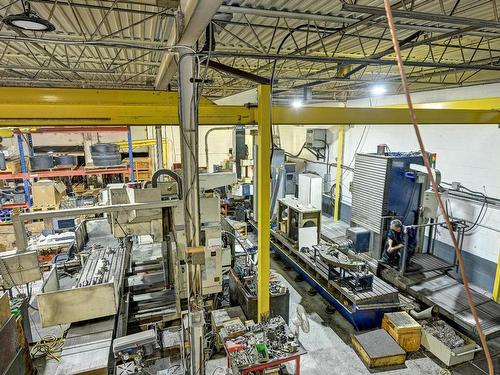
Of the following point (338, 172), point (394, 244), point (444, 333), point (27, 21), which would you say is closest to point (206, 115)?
point (27, 21)

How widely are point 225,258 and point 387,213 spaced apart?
12.4ft

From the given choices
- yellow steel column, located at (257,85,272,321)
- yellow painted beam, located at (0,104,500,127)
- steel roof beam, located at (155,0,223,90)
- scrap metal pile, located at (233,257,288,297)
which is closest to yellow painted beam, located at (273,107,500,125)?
yellow painted beam, located at (0,104,500,127)

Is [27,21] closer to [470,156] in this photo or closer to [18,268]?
[18,268]

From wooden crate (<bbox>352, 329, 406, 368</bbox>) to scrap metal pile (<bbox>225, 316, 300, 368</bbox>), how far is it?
161 cm

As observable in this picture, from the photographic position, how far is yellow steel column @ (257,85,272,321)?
368 centimetres

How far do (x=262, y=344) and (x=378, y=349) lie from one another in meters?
2.19

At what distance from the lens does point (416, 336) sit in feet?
16.5

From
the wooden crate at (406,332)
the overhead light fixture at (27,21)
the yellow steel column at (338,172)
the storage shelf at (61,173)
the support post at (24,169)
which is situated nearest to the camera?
the overhead light fixture at (27,21)

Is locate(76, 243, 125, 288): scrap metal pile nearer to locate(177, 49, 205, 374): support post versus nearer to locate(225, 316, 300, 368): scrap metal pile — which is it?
locate(225, 316, 300, 368): scrap metal pile

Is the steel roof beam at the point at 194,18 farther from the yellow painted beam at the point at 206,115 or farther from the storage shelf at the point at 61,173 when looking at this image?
the storage shelf at the point at 61,173

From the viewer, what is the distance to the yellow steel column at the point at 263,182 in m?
3.68

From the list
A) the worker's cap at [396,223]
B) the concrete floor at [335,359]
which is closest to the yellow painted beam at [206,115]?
the worker's cap at [396,223]

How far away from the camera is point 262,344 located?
3.92 metres

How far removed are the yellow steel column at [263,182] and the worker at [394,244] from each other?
3.56 m
